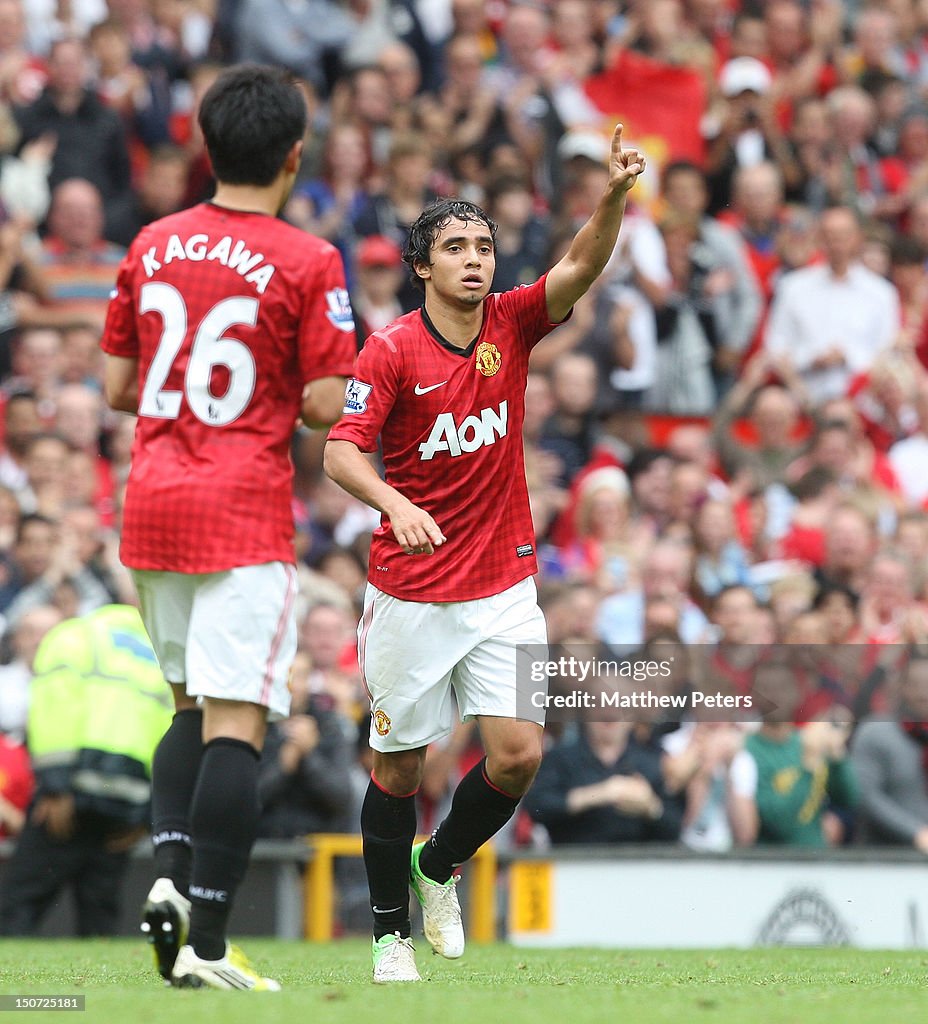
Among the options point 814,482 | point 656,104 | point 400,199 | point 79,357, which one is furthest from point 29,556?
point 656,104

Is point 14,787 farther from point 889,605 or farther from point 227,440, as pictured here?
point 889,605

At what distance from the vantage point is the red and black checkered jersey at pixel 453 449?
6367 millimetres

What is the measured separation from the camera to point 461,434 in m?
6.39

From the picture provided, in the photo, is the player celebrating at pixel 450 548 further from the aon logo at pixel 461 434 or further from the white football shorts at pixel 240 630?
the white football shorts at pixel 240 630

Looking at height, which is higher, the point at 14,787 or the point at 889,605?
the point at 889,605

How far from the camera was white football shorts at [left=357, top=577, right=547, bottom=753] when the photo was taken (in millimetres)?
6363

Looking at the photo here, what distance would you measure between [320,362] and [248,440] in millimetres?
299

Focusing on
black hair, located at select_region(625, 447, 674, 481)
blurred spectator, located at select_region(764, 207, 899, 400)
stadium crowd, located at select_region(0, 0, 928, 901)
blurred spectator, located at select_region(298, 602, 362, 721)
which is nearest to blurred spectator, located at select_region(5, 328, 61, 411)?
stadium crowd, located at select_region(0, 0, 928, 901)

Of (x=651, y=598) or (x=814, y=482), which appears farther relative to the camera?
(x=814, y=482)

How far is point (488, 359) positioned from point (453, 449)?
32 centimetres

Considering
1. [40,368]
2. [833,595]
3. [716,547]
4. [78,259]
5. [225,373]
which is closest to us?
[225,373]

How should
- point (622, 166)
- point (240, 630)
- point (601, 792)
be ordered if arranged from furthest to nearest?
point (601, 792) < point (622, 166) < point (240, 630)

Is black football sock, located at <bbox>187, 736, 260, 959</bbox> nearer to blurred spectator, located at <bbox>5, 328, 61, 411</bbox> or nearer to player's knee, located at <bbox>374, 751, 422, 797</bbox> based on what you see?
player's knee, located at <bbox>374, 751, 422, 797</bbox>

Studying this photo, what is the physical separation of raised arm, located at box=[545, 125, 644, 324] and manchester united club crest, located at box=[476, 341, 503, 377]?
0.74 ft
